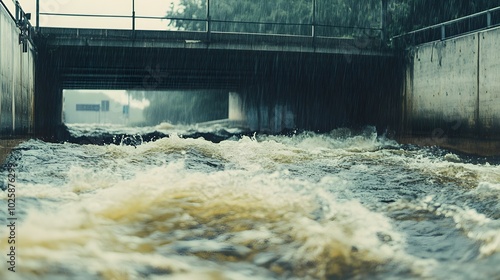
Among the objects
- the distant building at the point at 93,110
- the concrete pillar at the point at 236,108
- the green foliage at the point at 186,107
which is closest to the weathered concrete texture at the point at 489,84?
the concrete pillar at the point at 236,108

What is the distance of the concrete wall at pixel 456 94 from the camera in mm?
16844

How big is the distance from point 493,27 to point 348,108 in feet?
36.6

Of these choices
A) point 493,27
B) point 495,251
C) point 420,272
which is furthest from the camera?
point 493,27

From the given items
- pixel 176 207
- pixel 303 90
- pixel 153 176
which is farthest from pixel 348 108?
pixel 176 207

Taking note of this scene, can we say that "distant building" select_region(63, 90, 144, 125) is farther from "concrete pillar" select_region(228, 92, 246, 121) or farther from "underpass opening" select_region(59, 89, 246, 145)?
"concrete pillar" select_region(228, 92, 246, 121)

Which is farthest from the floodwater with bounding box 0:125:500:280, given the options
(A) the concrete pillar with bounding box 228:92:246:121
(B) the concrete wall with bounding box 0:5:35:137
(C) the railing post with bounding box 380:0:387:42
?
(A) the concrete pillar with bounding box 228:92:246:121

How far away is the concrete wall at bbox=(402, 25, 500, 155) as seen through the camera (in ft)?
55.3

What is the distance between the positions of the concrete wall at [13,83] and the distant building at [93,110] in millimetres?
76492

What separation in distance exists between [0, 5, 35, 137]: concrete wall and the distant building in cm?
7649

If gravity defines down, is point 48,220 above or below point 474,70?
below

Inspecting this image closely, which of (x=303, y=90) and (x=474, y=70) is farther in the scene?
(x=303, y=90)

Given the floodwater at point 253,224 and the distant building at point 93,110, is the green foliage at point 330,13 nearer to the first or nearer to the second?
the floodwater at point 253,224

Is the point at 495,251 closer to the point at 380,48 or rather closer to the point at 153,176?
the point at 153,176

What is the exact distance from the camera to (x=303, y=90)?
28.6m
